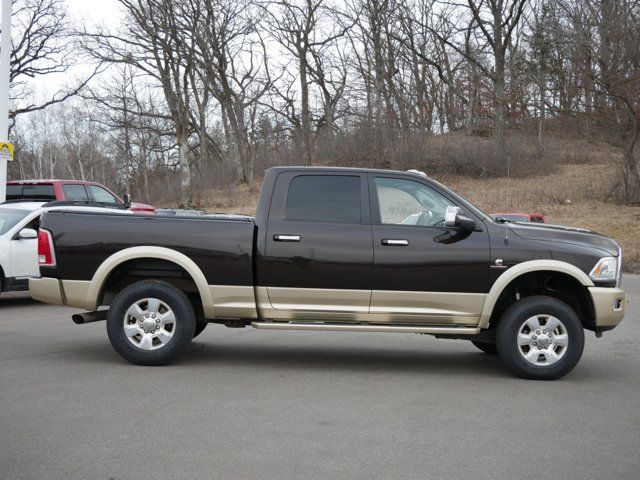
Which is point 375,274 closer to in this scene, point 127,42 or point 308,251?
point 308,251

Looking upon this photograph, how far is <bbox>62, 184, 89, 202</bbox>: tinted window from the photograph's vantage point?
56.1 feet

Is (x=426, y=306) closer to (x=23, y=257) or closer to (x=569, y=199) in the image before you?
(x=23, y=257)

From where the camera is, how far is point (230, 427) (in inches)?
206

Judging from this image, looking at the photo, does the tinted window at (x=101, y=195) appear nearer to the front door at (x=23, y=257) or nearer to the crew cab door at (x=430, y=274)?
the front door at (x=23, y=257)

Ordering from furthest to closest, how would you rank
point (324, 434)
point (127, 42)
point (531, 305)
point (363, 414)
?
1. point (127, 42)
2. point (531, 305)
3. point (363, 414)
4. point (324, 434)

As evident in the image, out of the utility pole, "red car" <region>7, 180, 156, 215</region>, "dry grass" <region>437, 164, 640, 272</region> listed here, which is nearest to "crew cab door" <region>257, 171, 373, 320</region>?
"red car" <region>7, 180, 156, 215</region>

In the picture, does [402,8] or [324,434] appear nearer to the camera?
[324,434]

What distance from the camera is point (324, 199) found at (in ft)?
24.5

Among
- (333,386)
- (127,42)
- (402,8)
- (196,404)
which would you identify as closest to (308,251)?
(333,386)

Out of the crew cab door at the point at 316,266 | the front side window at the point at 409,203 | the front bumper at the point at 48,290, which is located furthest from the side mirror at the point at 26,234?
the front side window at the point at 409,203

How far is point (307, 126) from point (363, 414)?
119ft

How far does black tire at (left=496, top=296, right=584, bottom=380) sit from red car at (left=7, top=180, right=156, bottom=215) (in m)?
11.7

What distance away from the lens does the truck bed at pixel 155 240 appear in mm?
7223

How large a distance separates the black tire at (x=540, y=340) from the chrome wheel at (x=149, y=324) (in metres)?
3.43
